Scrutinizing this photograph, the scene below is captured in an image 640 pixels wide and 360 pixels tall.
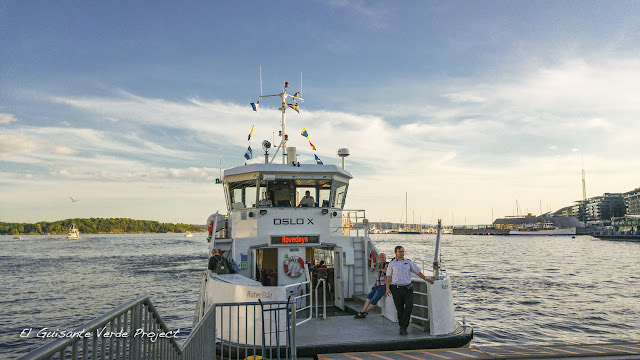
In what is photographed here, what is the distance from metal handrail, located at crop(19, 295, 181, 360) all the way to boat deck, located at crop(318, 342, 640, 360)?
4466 mm

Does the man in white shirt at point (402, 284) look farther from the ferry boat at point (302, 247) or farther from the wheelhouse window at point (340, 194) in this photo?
the wheelhouse window at point (340, 194)

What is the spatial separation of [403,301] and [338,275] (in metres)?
4.11

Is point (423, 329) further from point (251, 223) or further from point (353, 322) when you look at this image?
point (251, 223)

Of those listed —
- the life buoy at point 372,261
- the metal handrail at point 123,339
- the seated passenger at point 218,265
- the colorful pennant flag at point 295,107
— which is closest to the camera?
the metal handrail at point 123,339

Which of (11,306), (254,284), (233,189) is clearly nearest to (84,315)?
(11,306)

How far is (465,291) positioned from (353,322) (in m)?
20.0

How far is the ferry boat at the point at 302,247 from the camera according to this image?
9.61m

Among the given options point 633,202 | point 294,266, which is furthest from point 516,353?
point 633,202

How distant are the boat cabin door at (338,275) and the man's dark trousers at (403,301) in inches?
116

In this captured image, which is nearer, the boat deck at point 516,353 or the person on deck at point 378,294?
the boat deck at point 516,353

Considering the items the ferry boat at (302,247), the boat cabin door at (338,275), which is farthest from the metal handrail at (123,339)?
the boat cabin door at (338,275)

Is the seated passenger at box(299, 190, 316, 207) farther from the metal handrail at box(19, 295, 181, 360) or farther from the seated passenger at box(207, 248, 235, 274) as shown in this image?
the metal handrail at box(19, 295, 181, 360)

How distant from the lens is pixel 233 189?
1454 centimetres

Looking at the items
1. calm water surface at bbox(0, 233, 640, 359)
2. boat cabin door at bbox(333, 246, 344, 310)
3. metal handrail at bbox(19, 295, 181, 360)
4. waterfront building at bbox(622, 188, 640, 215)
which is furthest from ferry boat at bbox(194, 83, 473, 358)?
waterfront building at bbox(622, 188, 640, 215)
